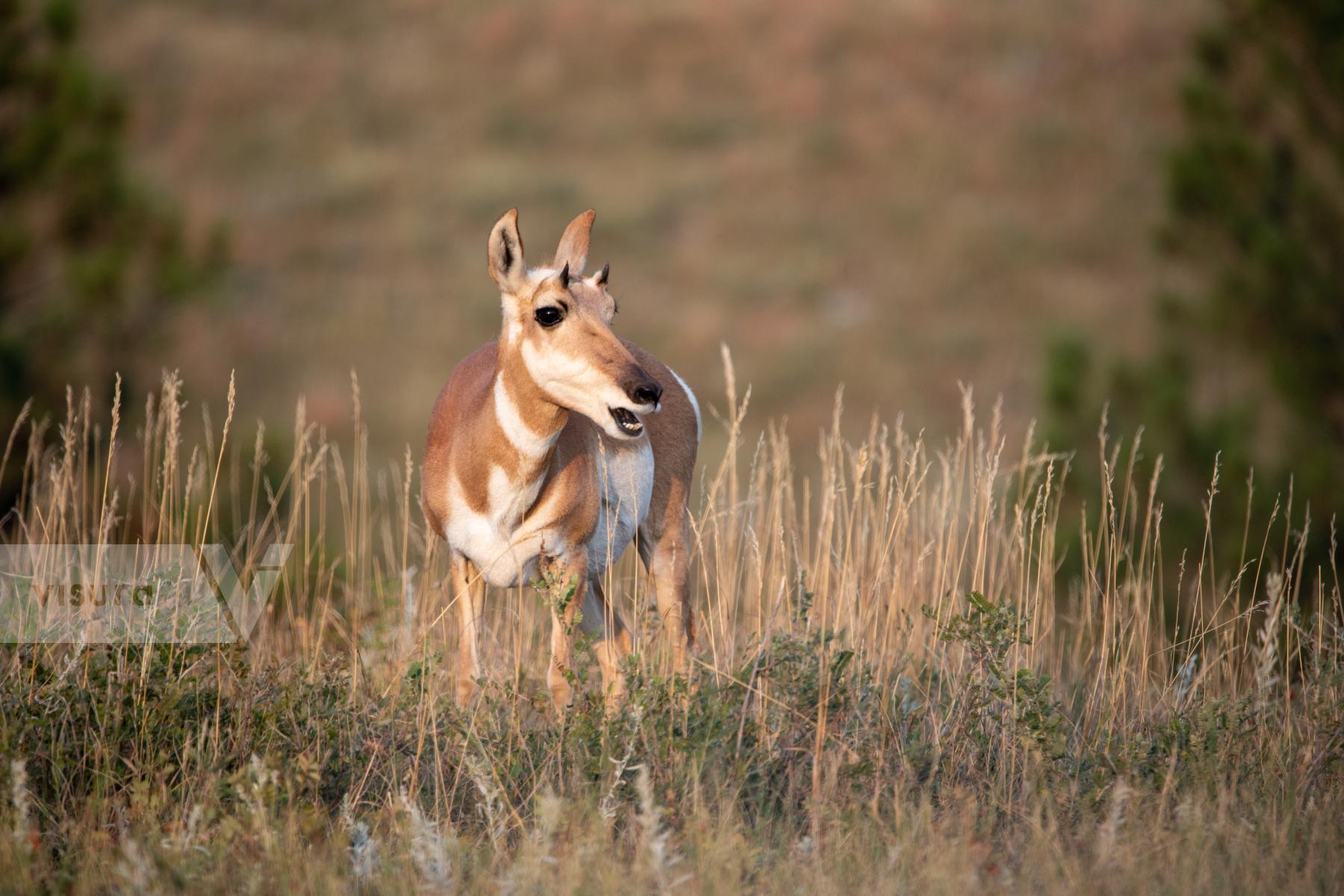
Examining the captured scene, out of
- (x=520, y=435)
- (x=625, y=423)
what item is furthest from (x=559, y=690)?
(x=625, y=423)

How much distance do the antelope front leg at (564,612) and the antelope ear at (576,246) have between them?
54.1 inches

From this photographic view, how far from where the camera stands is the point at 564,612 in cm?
553

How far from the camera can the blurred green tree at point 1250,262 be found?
490 inches

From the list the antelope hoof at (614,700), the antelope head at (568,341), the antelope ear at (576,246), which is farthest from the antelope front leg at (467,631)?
the antelope ear at (576,246)

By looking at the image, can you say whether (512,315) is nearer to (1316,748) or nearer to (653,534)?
(653,534)

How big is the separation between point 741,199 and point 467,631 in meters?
32.1

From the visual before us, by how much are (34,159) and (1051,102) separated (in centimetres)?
3165

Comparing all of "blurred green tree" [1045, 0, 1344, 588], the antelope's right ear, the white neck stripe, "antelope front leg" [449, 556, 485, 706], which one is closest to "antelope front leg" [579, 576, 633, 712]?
"antelope front leg" [449, 556, 485, 706]

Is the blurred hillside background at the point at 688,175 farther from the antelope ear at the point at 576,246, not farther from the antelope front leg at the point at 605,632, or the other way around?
the antelope ear at the point at 576,246

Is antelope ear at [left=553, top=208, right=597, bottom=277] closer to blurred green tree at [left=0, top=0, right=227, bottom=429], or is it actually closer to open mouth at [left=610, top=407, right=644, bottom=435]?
open mouth at [left=610, top=407, right=644, bottom=435]

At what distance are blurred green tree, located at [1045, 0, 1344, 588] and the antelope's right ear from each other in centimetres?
755

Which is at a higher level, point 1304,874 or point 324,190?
point 324,190

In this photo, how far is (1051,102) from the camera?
3906 cm

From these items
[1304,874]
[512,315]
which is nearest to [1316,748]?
[1304,874]
